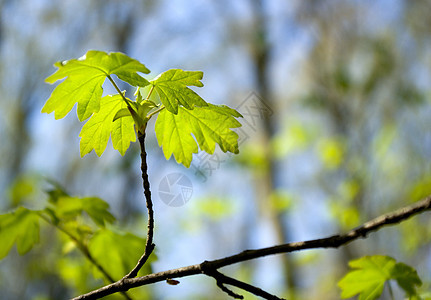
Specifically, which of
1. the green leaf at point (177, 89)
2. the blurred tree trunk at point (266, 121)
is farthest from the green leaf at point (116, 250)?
the blurred tree trunk at point (266, 121)

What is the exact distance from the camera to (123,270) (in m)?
1.08

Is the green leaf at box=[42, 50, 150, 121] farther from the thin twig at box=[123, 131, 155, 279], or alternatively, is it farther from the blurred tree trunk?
the blurred tree trunk

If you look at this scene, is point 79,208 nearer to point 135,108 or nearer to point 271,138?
point 135,108

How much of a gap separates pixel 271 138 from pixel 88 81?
5264 millimetres

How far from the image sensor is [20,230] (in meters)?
0.99

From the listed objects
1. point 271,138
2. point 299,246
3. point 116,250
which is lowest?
point 299,246

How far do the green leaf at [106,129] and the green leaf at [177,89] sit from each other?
0.10 meters

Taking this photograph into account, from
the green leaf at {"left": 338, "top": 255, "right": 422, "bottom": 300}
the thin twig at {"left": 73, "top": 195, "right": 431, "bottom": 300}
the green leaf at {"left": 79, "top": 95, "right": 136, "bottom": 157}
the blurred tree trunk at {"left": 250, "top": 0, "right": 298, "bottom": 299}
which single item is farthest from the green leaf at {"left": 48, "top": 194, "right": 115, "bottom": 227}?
the blurred tree trunk at {"left": 250, "top": 0, "right": 298, "bottom": 299}

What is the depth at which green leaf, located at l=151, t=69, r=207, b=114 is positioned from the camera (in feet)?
2.21

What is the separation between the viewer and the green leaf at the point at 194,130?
729mm

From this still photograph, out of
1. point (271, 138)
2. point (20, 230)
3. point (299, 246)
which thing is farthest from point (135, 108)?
point (271, 138)

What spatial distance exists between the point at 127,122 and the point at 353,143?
3483mm

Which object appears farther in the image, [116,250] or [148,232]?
[116,250]

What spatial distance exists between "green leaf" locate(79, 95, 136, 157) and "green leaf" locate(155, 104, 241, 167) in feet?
0.20
